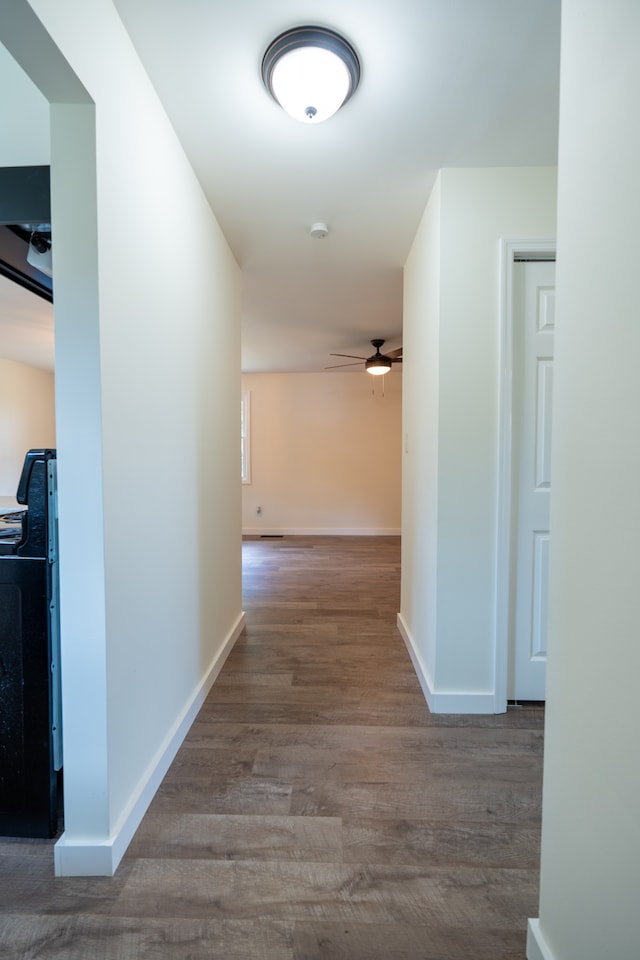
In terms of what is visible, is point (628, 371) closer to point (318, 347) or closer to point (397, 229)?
point (397, 229)

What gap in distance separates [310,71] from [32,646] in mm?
1977

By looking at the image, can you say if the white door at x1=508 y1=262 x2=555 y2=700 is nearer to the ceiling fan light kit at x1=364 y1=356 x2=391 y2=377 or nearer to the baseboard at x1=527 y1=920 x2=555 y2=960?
the baseboard at x1=527 y1=920 x2=555 y2=960

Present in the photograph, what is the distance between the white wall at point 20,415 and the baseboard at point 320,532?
10.2 feet

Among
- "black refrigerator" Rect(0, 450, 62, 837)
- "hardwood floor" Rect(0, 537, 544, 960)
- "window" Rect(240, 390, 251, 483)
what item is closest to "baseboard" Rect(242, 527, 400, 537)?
"window" Rect(240, 390, 251, 483)

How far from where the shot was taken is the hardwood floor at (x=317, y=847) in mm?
1036

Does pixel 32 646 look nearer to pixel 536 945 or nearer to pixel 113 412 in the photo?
pixel 113 412

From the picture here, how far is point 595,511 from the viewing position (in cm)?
78

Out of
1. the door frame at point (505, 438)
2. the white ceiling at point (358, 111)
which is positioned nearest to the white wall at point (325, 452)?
the white ceiling at point (358, 111)

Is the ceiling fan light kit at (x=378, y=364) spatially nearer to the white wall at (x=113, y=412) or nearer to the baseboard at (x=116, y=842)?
the white wall at (x=113, y=412)

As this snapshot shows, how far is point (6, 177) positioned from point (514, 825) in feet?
9.06

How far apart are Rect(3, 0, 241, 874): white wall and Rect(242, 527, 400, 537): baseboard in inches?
190

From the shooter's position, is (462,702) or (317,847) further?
(462,702)

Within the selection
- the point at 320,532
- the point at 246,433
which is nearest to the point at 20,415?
the point at 246,433

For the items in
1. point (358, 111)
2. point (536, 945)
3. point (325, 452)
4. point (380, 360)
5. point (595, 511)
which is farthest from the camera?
point (325, 452)
